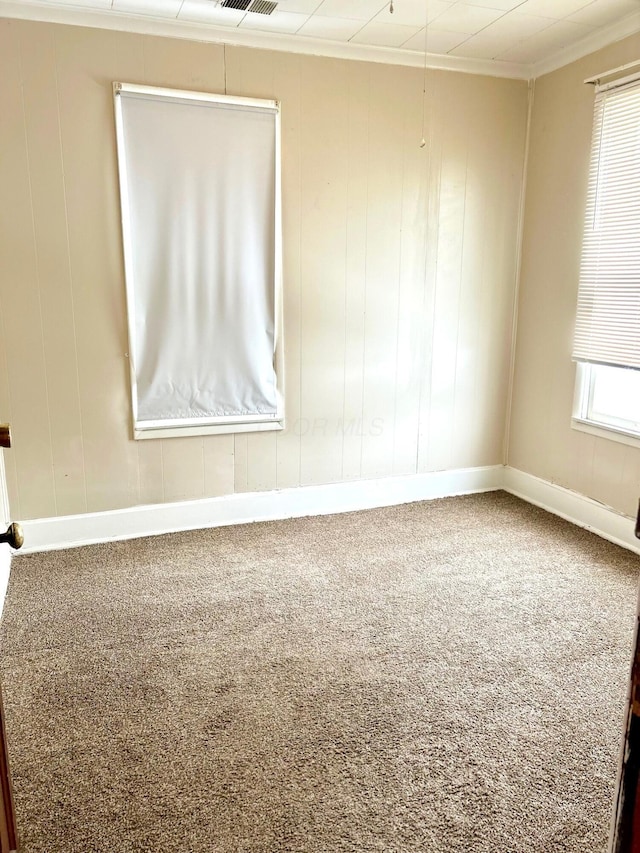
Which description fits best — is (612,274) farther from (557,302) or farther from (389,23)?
(389,23)

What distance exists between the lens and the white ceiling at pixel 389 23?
297 cm

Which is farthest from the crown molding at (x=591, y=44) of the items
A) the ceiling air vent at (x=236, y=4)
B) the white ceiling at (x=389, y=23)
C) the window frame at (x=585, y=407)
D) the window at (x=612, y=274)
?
the ceiling air vent at (x=236, y=4)

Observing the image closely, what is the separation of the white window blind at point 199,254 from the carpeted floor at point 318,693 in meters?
0.81

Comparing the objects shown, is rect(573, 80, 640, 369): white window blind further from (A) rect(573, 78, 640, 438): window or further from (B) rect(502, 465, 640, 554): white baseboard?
(B) rect(502, 465, 640, 554): white baseboard

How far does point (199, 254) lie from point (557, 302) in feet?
6.88

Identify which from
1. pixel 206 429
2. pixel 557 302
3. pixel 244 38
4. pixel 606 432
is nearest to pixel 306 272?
pixel 206 429

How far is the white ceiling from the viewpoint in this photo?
2973mm

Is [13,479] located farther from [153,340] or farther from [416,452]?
[416,452]

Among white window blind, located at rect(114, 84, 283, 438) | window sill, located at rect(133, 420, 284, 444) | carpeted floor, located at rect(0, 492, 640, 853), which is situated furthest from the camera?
window sill, located at rect(133, 420, 284, 444)

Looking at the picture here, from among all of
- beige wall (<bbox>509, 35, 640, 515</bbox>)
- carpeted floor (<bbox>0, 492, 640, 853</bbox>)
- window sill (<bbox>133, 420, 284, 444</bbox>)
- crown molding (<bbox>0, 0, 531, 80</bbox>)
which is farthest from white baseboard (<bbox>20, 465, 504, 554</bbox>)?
crown molding (<bbox>0, 0, 531, 80</bbox>)

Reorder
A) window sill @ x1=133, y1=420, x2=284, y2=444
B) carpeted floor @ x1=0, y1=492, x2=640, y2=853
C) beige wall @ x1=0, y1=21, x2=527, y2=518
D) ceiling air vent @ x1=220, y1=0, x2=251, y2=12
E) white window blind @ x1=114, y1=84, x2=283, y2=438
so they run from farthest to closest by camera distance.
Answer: window sill @ x1=133, y1=420, x2=284, y2=444 → white window blind @ x1=114, y1=84, x2=283, y2=438 → beige wall @ x1=0, y1=21, x2=527, y2=518 → ceiling air vent @ x1=220, y1=0, x2=251, y2=12 → carpeted floor @ x1=0, y1=492, x2=640, y2=853

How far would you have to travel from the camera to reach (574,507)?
3.77 metres

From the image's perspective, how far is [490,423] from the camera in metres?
4.27

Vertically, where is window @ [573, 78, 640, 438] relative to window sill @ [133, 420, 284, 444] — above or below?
above
